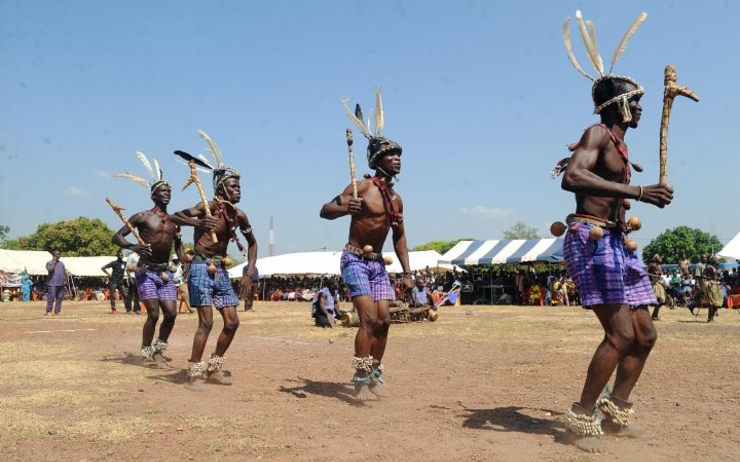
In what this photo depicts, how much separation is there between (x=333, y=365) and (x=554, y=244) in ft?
70.1

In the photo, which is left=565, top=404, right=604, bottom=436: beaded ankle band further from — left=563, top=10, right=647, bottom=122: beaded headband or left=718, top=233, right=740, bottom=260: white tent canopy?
left=718, top=233, right=740, bottom=260: white tent canopy

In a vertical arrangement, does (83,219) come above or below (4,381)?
above

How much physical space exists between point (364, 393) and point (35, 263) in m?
49.0

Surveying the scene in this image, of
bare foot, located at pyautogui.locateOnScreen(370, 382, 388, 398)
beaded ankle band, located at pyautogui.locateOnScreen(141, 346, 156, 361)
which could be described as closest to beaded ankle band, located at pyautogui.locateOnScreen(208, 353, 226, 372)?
bare foot, located at pyautogui.locateOnScreen(370, 382, 388, 398)

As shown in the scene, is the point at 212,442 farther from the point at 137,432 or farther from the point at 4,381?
the point at 4,381

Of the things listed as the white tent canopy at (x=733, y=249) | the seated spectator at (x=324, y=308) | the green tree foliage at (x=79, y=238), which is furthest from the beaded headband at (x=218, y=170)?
the green tree foliage at (x=79, y=238)

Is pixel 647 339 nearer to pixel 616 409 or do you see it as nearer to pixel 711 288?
pixel 616 409

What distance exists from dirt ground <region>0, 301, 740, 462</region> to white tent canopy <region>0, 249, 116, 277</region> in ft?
133

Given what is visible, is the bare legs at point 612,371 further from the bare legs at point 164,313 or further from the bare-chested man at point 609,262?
the bare legs at point 164,313

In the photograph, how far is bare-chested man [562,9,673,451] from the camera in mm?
4180

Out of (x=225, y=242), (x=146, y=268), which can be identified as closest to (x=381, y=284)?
(x=225, y=242)

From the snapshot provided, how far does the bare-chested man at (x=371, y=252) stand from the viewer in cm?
605

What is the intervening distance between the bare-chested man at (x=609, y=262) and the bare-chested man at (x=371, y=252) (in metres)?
2.15

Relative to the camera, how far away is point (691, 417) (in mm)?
5086
